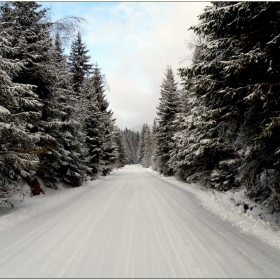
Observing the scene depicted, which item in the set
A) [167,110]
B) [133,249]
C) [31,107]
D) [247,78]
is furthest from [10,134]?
[167,110]

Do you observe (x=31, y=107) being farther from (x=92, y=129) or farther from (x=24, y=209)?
(x=92, y=129)

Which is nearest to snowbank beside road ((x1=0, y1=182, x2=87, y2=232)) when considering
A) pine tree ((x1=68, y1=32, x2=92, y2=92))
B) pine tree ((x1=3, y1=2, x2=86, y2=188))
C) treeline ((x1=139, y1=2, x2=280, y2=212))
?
pine tree ((x1=3, y1=2, x2=86, y2=188))

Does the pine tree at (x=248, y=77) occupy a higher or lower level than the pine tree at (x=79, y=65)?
lower

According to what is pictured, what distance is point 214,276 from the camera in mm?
3338

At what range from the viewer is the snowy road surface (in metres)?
3.52

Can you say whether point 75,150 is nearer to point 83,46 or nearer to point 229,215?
point 229,215

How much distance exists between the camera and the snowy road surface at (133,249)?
3.52 m


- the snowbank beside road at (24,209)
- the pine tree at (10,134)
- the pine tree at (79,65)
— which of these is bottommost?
the snowbank beside road at (24,209)

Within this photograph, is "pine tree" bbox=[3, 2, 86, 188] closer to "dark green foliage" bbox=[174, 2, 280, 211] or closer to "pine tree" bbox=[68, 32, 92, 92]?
"dark green foliage" bbox=[174, 2, 280, 211]

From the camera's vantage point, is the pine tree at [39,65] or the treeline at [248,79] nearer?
the treeline at [248,79]

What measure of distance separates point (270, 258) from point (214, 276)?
4.54 feet

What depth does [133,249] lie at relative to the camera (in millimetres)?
4375

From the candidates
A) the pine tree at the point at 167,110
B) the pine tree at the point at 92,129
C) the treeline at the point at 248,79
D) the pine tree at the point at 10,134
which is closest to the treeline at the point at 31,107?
the pine tree at the point at 10,134

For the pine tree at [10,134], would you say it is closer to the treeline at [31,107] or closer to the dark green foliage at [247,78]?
the treeline at [31,107]
